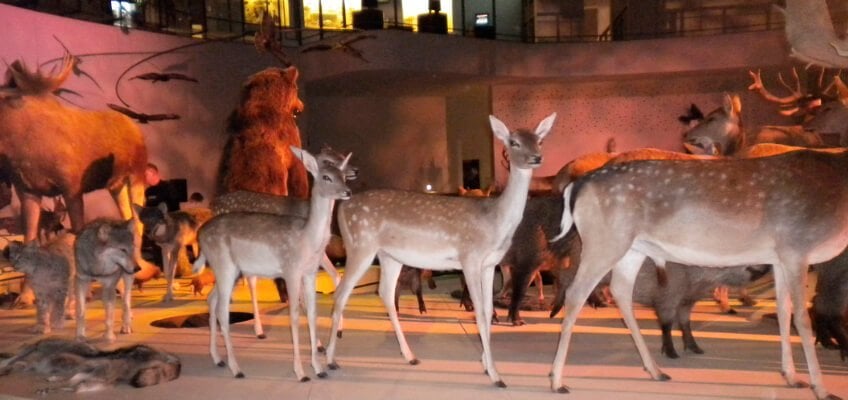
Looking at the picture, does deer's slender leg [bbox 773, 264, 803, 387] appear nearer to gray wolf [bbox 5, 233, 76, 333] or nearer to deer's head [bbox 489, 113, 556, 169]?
deer's head [bbox 489, 113, 556, 169]

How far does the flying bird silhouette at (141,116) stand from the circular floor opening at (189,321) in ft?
14.1

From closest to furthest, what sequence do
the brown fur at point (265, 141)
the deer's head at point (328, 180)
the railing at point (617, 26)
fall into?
the deer's head at point (328, 180)
the brown fur at point (265, 141)
the railing at point (617, 26)

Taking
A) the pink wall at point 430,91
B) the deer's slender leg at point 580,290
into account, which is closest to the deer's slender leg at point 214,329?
the deer's slender leg at point 580,290

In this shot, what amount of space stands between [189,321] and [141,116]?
4.63m

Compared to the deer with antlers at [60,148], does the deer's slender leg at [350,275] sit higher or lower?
lower

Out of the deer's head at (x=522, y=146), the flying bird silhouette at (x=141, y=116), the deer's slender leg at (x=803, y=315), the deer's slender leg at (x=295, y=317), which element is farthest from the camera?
the flying bird silhouette at (x=141, y=116)

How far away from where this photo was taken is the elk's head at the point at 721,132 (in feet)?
25.4

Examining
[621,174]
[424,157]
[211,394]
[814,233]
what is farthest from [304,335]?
[424,157]

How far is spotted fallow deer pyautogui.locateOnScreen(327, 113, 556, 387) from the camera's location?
15.5 ft

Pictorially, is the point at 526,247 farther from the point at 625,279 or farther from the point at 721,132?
the point at 721,132

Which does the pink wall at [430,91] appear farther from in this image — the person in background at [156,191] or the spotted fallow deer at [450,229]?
the spotted fallow deer at [450,229]

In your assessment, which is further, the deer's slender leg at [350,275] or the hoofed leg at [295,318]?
the deer's slender leg at [350,275]

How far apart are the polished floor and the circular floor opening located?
0.19 m

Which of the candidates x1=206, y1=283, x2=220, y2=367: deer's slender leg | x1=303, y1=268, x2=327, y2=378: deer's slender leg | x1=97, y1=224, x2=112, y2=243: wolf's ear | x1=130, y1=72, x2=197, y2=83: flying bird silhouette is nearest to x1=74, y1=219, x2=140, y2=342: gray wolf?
x1=97, y1=224, x2=112, y2=243: wolf's ear
